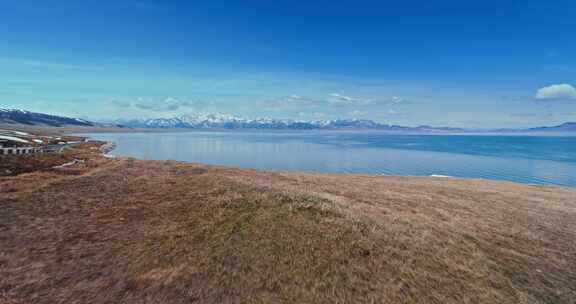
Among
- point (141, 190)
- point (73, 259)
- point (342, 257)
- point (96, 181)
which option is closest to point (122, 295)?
point (73, 259)

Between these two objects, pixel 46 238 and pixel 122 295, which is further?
pixel 46 238

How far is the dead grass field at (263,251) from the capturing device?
6.95 meters

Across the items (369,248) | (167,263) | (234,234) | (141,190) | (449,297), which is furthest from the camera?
(141,190)

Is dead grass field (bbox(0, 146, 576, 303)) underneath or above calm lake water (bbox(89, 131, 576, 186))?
above

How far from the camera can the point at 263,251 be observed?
28.7 ft

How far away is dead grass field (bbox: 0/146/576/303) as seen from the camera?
6.95m

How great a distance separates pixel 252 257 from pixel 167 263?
250cm

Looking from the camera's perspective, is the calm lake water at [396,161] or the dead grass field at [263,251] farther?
the calm lake water at [396,161]

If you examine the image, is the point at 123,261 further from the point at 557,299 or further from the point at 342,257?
the point at 557,299

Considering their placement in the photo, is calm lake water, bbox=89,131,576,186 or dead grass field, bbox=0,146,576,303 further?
calm lake water, bbox=89,131,576,186

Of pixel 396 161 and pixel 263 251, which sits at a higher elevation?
pixel 263 251

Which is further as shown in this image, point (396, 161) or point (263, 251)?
point (396, 161)

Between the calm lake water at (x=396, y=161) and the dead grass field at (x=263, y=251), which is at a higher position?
the dead grass field at (x=263, y=251)

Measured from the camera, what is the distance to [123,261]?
8062 mm
